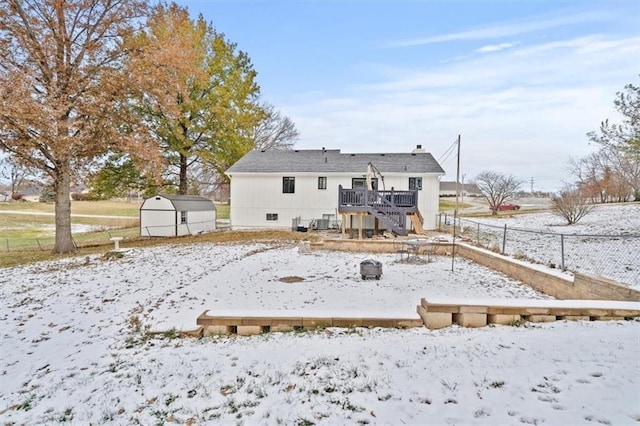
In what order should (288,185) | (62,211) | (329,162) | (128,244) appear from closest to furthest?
(62,211)
(128,244)
(288,185)
(329,162)

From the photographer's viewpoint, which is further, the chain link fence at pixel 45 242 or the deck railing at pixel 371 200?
the chain link fence at pixel 45 242

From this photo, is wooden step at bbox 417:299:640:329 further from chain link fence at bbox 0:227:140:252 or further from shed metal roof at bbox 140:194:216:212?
shed metal roof at bbox 140:194:216:212

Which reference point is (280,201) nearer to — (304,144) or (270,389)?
(270,389)

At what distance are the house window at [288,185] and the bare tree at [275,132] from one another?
1562cm

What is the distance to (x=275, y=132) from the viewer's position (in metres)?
35.6

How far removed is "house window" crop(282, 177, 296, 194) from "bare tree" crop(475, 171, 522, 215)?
24375 millimetres

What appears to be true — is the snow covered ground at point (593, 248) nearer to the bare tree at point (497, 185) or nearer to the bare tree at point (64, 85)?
the bare tree at point (64, 85)

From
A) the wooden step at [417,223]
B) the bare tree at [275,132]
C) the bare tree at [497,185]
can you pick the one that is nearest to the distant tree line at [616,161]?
the bare tree at [497,185]

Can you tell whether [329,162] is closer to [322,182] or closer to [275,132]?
[322,182]

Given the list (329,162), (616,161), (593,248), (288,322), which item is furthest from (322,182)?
(616,161)

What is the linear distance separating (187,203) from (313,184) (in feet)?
25.1

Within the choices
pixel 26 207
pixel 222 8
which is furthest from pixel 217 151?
pixel 26 207

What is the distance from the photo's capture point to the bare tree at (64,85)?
10609mm

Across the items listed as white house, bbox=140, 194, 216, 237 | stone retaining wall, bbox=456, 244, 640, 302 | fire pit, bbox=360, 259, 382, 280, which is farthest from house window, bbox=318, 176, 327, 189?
fire pit, bbox=360, 259, 382, 280
